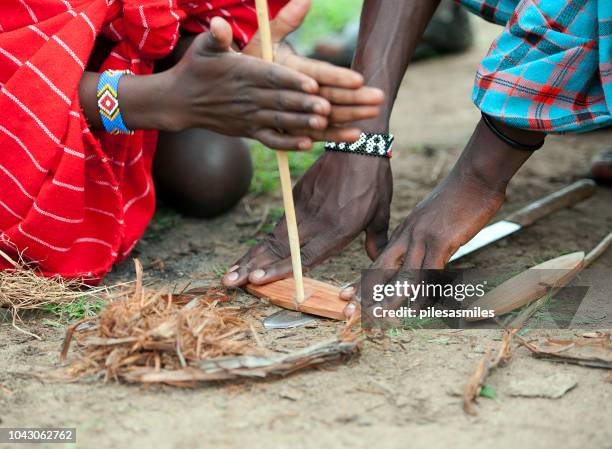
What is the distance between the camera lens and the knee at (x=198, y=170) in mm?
2250

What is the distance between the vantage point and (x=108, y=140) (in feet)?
5.96

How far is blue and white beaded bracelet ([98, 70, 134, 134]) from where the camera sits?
1.64 meters

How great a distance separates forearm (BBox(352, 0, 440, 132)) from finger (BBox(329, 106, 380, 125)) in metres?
0.49

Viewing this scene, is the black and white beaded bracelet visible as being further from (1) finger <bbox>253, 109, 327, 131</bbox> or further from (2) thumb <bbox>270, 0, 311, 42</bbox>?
(1) finger <bbox>253, 109, 327, 131</bbox>

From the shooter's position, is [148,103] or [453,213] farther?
[453,213]

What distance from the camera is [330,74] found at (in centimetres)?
132

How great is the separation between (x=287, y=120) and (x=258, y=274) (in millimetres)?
480

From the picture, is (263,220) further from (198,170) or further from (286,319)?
(286,319)

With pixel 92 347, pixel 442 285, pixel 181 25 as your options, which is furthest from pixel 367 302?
pixel 181 25

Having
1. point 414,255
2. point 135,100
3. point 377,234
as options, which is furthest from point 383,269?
point 135,100

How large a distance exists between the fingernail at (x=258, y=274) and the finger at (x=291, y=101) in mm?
469

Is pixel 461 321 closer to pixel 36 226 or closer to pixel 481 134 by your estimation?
pixel 481 134

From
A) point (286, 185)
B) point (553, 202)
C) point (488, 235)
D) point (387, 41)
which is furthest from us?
point (553, 202)

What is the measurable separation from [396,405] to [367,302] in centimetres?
34
